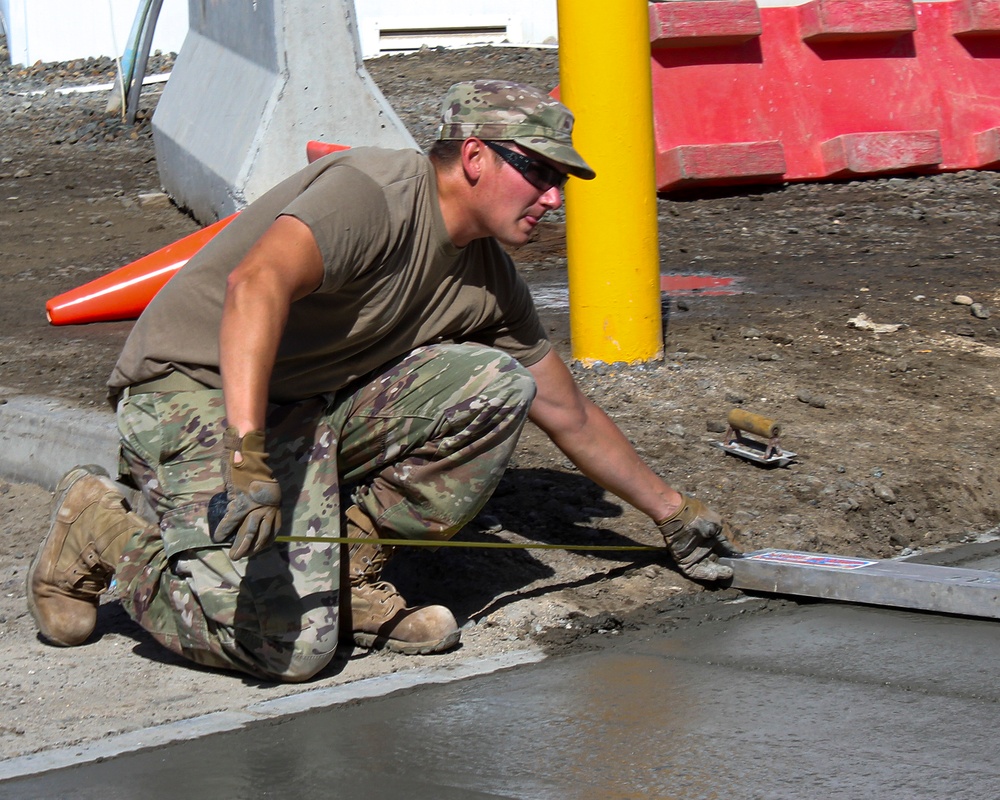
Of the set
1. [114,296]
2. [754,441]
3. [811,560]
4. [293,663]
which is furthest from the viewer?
[114,296]

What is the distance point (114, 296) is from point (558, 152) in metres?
3.29

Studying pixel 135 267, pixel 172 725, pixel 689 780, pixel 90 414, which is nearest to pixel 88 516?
pixel 172 725

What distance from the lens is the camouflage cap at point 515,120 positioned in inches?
113

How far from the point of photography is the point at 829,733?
8.32 ft

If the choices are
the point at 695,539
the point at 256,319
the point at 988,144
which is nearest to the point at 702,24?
the point at 988,144

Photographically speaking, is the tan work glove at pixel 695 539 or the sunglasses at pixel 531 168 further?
the tan work glove at pixel 695 539

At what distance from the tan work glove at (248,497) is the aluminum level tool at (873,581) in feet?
4.33

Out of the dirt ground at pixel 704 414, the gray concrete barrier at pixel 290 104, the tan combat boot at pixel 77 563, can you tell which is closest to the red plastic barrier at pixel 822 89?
the dirt ground at pixel 704 414

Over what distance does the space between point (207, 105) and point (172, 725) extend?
18.0 feet

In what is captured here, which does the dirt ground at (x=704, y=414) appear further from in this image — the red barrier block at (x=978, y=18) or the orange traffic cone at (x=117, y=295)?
the red barrier block at (x=978, y=18)

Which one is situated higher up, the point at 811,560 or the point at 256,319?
the point at 256,319

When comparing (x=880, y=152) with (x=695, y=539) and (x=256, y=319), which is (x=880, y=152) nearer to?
(x=695, y=539)

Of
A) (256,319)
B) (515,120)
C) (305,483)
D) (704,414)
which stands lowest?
(704,414)

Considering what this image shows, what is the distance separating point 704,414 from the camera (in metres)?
4.36
